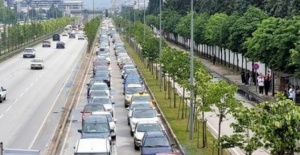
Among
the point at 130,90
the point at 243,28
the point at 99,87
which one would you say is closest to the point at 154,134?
the point at 130,90

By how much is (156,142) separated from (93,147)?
324 cm

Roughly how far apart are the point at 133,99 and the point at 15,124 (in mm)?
7801

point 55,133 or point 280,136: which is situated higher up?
point 280,136

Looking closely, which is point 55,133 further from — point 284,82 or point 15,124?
point 284,82

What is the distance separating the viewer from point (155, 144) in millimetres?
29422

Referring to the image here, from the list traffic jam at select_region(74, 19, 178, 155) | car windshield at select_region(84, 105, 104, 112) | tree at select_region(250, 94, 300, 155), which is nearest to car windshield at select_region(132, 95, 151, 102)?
traffic jam at select_region(74, 19, 178, 155)

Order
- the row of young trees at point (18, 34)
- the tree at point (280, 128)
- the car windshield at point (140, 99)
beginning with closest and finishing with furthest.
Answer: the tree at point (280, 128)
the car windshield at point (140, 99)
the row of young trees at point (18, 34)

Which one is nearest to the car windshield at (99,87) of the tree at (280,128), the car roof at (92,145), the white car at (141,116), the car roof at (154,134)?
the white car at (141,116)

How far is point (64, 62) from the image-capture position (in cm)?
8850

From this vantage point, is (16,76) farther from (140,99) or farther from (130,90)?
(140,99)

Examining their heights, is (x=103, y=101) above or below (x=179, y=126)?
above

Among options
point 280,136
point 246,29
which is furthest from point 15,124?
point 246,29

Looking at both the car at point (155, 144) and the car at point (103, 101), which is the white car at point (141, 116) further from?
the car at point (155, 144)

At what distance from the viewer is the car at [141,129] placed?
107 ft
